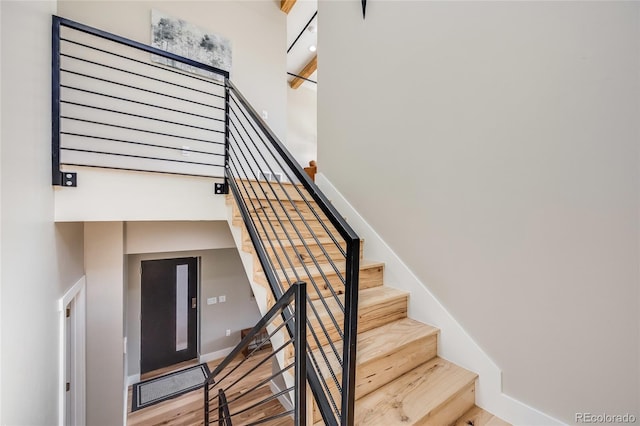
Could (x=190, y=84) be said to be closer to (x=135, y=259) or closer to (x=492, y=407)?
(x=135, y=259)

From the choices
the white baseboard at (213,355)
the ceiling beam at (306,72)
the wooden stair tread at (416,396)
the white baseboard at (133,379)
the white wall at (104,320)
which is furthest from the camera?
the ceiling beam at (306,72)

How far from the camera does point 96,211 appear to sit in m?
1.78

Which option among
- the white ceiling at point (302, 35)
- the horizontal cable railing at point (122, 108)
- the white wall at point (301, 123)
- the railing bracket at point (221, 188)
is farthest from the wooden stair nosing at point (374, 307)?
the white wall at point (301, 123)

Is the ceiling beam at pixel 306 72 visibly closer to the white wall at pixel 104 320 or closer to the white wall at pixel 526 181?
the white wall at pixel 526 181

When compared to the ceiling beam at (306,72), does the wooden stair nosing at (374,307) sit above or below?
below

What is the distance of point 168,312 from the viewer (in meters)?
5.00

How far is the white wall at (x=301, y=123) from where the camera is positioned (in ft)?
21.1

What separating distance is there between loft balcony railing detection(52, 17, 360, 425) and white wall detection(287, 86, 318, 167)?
3.21 meters

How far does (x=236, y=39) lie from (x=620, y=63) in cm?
363

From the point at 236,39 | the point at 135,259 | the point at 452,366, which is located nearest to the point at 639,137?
the point at 452,366

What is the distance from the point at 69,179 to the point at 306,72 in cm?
522

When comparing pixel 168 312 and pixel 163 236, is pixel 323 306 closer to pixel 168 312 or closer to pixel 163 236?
pixel 163 236

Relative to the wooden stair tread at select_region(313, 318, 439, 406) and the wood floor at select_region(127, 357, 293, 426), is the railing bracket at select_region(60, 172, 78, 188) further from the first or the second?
the wood floor at select_region(127, 357, 293, 426)

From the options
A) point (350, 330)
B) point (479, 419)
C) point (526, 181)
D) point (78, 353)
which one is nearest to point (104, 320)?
point (78, 353)
